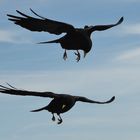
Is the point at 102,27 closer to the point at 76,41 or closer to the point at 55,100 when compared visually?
the point at 76,41

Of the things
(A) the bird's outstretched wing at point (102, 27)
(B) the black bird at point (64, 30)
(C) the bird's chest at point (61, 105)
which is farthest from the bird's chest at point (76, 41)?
(C) the bird's chest at point (61, 105)

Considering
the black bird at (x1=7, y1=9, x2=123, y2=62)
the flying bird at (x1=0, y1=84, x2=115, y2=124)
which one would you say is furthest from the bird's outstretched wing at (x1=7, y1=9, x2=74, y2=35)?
the flying bird at (x1=0, y1=84, x2=115, y2=124)

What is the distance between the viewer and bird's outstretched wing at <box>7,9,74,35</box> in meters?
8.36

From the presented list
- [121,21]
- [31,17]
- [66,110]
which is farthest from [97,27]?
[66,110]

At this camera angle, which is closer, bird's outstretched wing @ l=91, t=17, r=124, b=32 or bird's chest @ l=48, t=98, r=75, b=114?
bird's chest @ l=48, t=98, r=75, b=114

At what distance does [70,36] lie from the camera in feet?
28.1

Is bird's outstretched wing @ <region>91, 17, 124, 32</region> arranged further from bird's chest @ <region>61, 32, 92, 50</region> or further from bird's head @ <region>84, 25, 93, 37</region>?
bird's chest @ <region>61, 32, 92, 50</region>

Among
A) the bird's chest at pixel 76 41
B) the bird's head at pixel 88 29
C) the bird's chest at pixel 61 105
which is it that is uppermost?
the bird's head at pixel 88 29

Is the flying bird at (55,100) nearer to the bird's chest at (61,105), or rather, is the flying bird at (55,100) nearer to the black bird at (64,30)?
the bird's chest at (61,105)

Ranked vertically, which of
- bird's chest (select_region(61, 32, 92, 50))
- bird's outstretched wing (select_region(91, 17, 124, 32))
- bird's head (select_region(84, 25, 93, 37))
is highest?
bird's outstretched wing (select_region(91, 17, 124, 32))

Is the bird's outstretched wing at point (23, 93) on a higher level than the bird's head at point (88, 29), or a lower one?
lower

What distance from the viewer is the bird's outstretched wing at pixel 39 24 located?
8359 mm

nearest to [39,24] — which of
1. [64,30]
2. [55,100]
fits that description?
[64,30]

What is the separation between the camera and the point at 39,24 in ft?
27.7
